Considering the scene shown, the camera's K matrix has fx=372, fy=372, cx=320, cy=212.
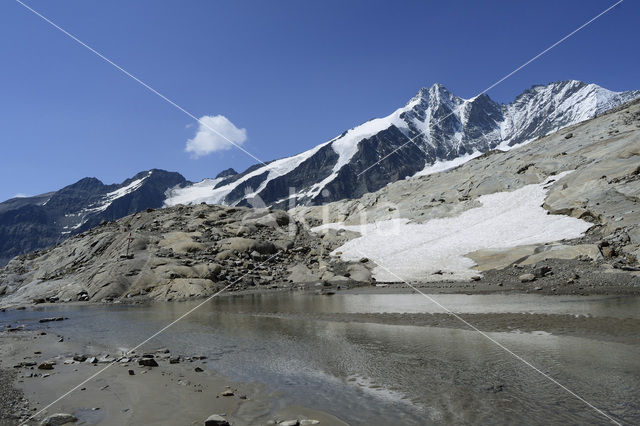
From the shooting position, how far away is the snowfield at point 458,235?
36750mm

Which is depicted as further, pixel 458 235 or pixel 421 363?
pixel 458 235

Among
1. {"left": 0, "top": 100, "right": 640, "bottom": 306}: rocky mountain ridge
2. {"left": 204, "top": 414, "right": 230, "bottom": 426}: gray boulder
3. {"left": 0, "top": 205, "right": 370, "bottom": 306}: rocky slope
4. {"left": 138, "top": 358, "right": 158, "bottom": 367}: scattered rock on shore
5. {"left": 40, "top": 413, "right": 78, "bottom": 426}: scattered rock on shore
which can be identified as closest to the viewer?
{"left": 204, "top": 414, "right": 230, "bottom": 426}: gray boulder

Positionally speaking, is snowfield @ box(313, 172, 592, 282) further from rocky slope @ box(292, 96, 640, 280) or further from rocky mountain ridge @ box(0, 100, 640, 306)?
rocky mountain ridge @ box(0, 100, 640, 306)

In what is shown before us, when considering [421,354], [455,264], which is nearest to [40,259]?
[455,264]

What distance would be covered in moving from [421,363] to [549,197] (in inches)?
1630

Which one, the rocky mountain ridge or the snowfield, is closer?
the rocky mountain ridge

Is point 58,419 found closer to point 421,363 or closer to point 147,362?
point 147,362

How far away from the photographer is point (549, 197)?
4512cm

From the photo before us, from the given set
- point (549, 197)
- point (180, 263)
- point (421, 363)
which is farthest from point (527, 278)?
point (180, 263)

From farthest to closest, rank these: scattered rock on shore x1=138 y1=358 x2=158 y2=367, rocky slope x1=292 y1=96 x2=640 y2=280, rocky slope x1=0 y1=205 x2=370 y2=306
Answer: rocky slope x1=0 y1=205 x2=370 y2=306
rocky slope x1=292 y1=96 x2=640 y2=280
scattered rock on shore x1=138 y1=358 x2=158 y2=367

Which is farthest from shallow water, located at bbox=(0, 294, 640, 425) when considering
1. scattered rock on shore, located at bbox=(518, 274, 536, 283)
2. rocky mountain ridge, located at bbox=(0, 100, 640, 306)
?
rocky mountain ridge, located at bbox=(0, 100, 640, 306)

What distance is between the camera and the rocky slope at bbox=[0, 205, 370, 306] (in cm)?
3953

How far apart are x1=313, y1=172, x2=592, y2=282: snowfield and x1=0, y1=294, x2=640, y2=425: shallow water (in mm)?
13959

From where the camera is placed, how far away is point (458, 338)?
1534 centimetres
